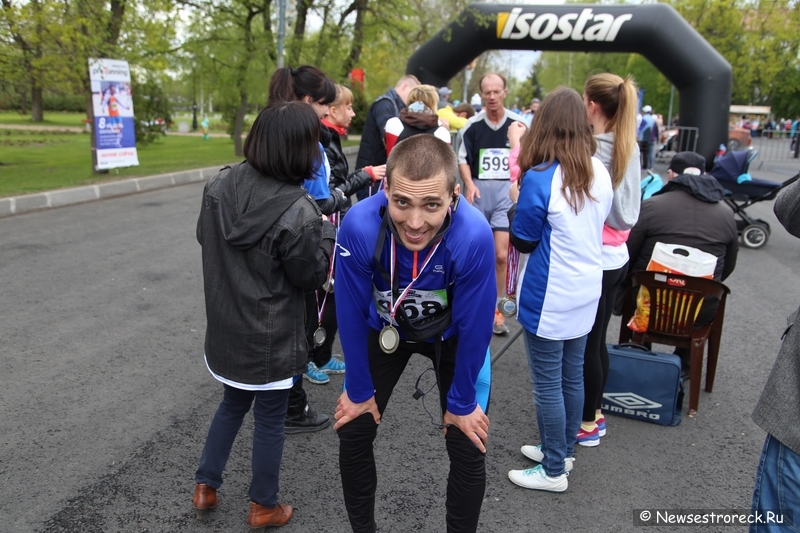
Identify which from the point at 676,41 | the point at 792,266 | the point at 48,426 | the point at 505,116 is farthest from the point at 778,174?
the point at 48,426

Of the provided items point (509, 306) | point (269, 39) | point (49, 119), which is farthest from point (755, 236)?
point (49, 119)

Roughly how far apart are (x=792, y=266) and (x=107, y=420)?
26.5ft

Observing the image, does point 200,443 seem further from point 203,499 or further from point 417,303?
point 417,303

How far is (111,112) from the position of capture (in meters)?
12.9

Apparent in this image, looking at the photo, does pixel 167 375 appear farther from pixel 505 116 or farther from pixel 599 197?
pixel 505 116

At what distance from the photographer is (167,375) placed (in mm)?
4234

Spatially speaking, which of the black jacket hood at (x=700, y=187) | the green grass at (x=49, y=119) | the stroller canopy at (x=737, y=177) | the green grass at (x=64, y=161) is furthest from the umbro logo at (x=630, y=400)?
the green grass at (x=49, y=119)

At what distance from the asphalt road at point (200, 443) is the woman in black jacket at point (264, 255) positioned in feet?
2.23

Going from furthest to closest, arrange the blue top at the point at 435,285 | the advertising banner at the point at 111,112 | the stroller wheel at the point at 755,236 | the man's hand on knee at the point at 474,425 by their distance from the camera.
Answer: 1. the advertising banner at the point at 111,112
2. the stroller wheel at the point at 755,236
3. the man's hand on knee at the point at 474,425
4. the blue top at the point at 435,285

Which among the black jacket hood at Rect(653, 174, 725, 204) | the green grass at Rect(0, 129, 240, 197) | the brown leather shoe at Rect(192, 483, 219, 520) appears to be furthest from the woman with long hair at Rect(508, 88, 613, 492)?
the green grass at Rect(0, 129, 240, 197)

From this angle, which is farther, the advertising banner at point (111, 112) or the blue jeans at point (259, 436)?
the advertising banner at point (111, 112)

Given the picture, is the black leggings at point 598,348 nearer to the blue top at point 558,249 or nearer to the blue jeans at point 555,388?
the blue jeans at point 555,388

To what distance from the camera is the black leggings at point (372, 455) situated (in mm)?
2336

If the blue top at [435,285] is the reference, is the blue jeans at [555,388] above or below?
below
